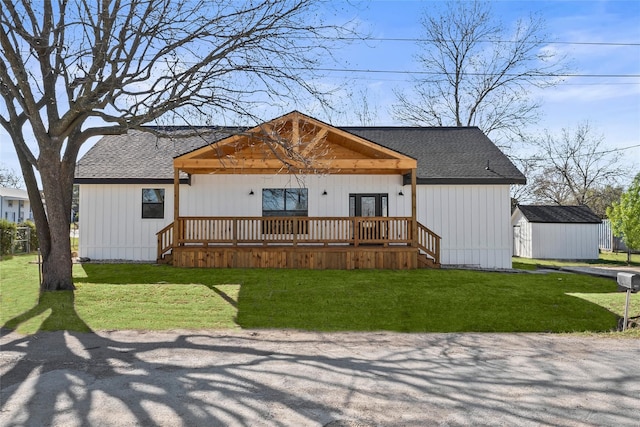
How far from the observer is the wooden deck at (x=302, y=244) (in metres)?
13.3

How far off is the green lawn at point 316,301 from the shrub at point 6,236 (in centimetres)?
638

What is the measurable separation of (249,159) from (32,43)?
577 cm

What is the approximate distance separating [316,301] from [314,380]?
4.39m

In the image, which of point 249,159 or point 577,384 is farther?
point 249,159

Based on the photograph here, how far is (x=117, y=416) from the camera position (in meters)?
3.97

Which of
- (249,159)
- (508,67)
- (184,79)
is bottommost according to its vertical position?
(249,159)

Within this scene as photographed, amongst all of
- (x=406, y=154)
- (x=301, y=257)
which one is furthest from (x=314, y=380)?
(x=406, y=154)

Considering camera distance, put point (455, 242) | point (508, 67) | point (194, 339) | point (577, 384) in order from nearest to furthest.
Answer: point (577, 384), point (194, 339), point (455, 242), point (508, 67)

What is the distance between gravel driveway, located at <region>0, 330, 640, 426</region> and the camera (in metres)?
4.03

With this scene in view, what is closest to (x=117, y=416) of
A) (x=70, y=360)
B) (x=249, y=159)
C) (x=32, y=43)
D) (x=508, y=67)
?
(x=70, y=360)

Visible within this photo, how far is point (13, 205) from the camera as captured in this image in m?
35.3

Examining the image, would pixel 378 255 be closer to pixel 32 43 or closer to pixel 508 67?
pixel 32 43

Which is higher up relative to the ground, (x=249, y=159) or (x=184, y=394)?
(x=249, y=159)

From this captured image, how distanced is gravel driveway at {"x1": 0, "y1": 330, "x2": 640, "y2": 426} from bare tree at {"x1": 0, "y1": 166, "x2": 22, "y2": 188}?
4909 centimetres
